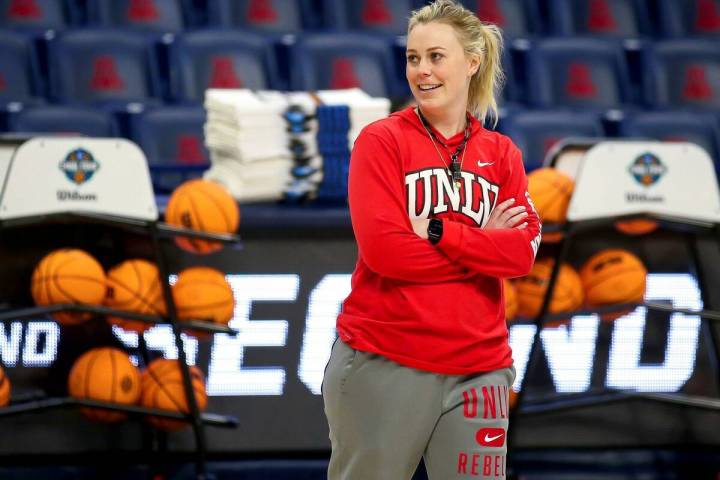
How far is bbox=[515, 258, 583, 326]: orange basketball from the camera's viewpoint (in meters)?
4.50

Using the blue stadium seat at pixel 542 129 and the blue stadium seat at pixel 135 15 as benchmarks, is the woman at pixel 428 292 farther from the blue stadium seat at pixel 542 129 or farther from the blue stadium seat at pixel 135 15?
the blue stadium seat at pixel 135 15

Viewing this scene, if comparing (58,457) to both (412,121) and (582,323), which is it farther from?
(412,121)

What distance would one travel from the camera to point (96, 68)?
675 cm

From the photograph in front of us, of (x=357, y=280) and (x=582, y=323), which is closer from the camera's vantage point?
(x=357, y=280)

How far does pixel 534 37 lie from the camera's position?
773cm

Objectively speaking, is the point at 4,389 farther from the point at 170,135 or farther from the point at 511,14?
the point at 511,14

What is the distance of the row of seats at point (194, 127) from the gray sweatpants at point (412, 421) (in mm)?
3191

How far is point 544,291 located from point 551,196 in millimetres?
369

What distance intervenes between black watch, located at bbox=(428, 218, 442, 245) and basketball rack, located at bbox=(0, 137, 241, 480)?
1724 millimetres

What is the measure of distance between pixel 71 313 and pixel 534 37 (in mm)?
4446

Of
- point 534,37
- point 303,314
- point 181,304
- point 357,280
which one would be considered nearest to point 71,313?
point 181,304

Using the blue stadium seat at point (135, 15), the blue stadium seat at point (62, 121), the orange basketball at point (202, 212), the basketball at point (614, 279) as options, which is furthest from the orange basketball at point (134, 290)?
Result: the blue stadium seat at point (135, 15)

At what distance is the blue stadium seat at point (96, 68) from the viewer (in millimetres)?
6723

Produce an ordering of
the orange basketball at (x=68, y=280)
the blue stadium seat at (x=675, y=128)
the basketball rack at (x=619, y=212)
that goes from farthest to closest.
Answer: the blue stadium seat at (x=675, y=128) → the basketball rack at (x=619, y=212) → the orange basketball at (x=68, y=280)
